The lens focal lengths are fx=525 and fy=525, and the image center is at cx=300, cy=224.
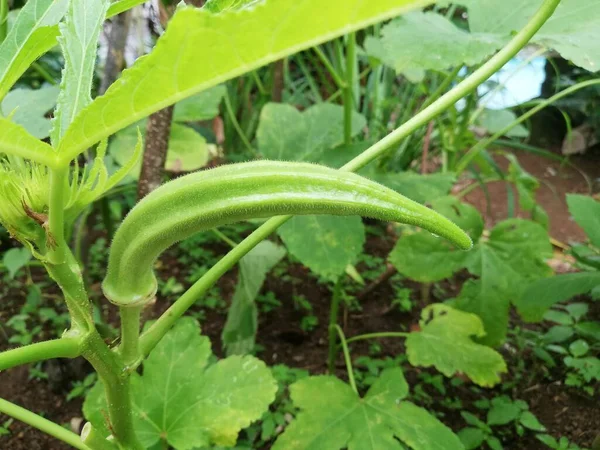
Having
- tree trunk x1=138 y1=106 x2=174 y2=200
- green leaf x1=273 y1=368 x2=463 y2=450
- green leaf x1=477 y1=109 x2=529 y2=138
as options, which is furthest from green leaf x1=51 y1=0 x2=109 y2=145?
green leaf x1=477 y1=109 x2=529 y2=138

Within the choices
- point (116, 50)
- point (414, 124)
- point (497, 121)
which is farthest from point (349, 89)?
point (497, 121)

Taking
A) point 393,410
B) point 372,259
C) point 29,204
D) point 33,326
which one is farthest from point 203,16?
point 372,259

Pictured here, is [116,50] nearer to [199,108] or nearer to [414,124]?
[199,108]

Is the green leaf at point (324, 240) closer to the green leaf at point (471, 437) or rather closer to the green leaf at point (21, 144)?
the green leaf at point (471, 437)

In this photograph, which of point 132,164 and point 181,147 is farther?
point 181,147

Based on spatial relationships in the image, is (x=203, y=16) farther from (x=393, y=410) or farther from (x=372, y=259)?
(x=372, y=259)

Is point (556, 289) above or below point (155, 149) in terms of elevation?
below
